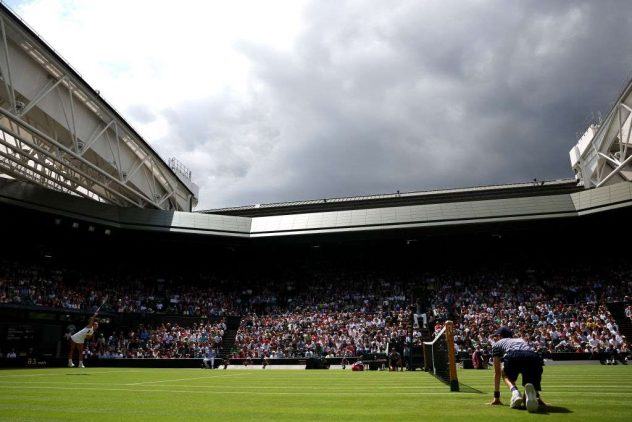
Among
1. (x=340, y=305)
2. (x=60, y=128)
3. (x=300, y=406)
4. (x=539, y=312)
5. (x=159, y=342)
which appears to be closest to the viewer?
(x=300, y=406)

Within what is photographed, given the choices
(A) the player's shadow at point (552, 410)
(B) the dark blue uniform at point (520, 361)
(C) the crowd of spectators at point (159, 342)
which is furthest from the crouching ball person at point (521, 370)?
(C) the crowd of spectators at point (159, 342)

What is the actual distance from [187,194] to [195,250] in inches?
218

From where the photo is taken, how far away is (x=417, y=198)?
4322 cm

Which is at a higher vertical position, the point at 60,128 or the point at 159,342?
the point at 60,128

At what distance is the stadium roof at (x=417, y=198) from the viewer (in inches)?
1610

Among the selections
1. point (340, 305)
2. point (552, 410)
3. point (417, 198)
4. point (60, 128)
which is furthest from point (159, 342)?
point (552, 410)

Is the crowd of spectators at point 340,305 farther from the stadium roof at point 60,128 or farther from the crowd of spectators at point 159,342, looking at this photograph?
the stadium roof at point 60,128

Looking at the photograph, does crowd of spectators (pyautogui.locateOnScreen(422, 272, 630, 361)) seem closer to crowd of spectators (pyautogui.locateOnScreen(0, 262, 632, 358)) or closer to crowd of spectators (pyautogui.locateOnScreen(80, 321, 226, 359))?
crowd of spectators (pyautogui.locateOnScreen(0, 262, 632, 358))

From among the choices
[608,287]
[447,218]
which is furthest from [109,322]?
[608,287]

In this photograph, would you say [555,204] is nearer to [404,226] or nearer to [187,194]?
[404,226]

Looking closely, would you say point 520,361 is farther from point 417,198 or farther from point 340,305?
point 417,198

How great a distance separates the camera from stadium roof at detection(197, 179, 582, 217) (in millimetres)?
A: 40906

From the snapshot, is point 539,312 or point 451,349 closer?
point 451,349

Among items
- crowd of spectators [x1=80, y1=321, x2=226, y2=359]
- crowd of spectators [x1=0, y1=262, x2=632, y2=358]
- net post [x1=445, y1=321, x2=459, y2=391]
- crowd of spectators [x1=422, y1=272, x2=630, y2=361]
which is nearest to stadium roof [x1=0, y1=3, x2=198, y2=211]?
crowd of spectators [x1=0, y1=262, x2=632, y2=358]
